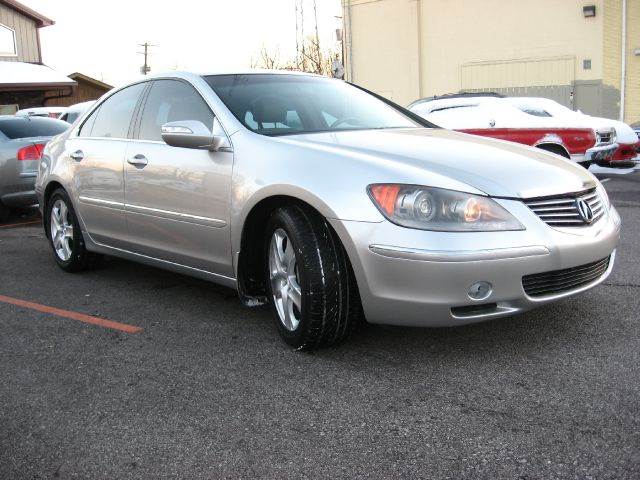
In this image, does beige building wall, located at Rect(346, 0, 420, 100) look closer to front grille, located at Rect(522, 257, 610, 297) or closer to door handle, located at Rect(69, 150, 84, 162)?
door handle, located at Rect(69, 150, 84, 162)

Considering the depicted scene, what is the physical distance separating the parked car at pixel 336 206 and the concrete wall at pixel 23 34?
94.0 ft

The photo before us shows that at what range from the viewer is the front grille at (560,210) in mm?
3479

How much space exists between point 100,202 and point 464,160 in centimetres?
280

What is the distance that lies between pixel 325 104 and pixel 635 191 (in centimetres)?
743

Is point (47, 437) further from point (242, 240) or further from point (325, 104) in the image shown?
point (325, 104)

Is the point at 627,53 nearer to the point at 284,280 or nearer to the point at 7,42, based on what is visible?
the point at 284,280

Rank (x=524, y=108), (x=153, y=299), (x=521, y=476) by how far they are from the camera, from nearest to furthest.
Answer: (x=521, y=476) → (x=153, y=299) → (x=524, y=108)

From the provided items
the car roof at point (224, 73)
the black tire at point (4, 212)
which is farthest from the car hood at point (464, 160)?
the black tire at point (4, 212)

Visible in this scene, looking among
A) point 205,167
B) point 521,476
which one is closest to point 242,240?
point 205,167

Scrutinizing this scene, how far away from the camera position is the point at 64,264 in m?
6.06

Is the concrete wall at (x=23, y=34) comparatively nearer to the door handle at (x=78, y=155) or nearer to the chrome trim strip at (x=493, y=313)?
the door handle at (x=78, y=155)

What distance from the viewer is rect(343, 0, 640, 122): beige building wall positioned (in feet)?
71.9

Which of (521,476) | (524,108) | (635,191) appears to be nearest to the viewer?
(521,476)

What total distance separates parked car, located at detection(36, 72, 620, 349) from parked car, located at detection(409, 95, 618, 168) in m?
7.62
